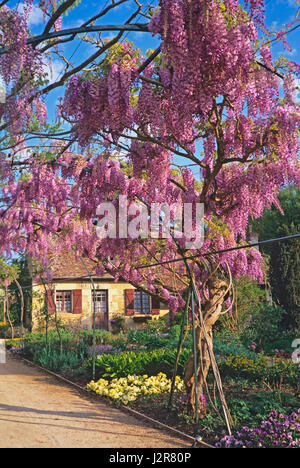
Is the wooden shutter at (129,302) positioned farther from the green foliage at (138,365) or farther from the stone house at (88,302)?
the green foliage at (138,365)

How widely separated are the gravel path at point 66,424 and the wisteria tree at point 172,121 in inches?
36.2

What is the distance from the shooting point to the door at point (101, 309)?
18641 mm

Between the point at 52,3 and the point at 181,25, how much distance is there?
2.03 m

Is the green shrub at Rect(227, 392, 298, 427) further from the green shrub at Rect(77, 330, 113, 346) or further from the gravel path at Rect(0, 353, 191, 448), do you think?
the green shrub at Rect(77, 330, 113, 346)

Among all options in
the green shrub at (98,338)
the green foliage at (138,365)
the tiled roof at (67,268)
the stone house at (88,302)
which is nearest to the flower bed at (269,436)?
the green foliage at (138,365)

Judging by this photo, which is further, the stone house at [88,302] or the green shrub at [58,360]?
the stone house at [88,302]

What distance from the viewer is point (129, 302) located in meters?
18.9

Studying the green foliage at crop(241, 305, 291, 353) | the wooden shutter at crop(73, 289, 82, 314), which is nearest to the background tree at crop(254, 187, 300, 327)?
the green foliage at crop(241, 305, 291, 353)

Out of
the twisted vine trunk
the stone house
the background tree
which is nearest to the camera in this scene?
the twisted vine trunk

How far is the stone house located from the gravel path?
977 centimetres

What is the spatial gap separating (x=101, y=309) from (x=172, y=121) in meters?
15.3

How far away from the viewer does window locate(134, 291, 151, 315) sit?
19.3 meters

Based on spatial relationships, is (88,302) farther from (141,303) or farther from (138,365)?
(138,365)
